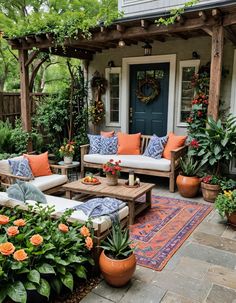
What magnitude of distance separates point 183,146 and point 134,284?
3293 millimetres

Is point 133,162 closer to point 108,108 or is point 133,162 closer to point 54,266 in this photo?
point 108,108

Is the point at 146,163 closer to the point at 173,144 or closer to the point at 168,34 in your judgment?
the point at 173,144

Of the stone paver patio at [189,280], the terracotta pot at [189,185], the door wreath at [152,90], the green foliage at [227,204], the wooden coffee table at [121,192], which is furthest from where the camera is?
the door wreath at [152,90]

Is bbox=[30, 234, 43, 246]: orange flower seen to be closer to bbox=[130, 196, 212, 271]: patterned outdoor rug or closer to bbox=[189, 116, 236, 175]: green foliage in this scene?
bbox=[130, 196, 212, 271]: patterned outdoor rug

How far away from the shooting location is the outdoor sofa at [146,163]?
489 cm

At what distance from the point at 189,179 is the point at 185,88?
230 centimetres

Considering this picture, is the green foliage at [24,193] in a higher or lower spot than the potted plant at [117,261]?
higher

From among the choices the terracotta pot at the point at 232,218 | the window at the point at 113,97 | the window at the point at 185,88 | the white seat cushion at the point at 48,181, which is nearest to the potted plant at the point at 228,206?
the terracotta pot at the point at 232,218

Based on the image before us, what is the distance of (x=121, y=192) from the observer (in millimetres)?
3738

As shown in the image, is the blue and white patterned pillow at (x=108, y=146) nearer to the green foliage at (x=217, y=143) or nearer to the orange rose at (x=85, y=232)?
the green foliage at (x=217, y=143)

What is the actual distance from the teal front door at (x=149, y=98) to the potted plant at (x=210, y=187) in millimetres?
2134

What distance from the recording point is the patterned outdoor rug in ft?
9.41

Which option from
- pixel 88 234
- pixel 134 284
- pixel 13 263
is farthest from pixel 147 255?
pixel 13 263

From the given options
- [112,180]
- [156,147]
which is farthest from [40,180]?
[156,147]
